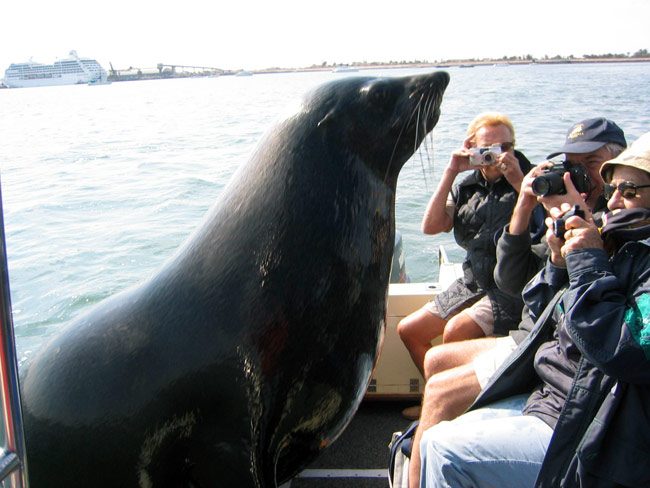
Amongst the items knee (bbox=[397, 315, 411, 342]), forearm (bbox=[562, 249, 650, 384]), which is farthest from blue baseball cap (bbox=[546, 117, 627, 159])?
knee (bbox=[397, 315, 411, 342])

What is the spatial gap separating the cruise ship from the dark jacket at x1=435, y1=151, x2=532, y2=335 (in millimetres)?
80441

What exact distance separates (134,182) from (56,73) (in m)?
75.0

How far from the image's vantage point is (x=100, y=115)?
25.3 meters

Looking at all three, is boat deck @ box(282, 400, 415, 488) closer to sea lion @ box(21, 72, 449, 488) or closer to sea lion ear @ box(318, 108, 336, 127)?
sea lion @ box(21, 72, 449, 488)

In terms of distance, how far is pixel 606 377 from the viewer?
1.58 meters

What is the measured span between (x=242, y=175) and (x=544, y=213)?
1.55 meters

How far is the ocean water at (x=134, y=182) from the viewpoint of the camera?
20.0ft

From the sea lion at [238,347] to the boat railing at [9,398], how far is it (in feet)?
1.61

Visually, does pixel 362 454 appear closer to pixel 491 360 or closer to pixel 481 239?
pixel 491 360

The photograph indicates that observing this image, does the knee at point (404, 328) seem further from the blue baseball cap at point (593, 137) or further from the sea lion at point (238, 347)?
the sea lion at point (238, 347)

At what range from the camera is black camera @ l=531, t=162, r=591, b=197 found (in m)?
1.99

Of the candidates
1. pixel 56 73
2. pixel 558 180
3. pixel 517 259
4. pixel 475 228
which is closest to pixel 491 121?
pixel 475 228

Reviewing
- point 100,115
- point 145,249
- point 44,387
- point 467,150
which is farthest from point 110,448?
point 100,115

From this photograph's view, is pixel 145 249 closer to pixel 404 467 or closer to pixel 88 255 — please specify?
pixel 88 255
